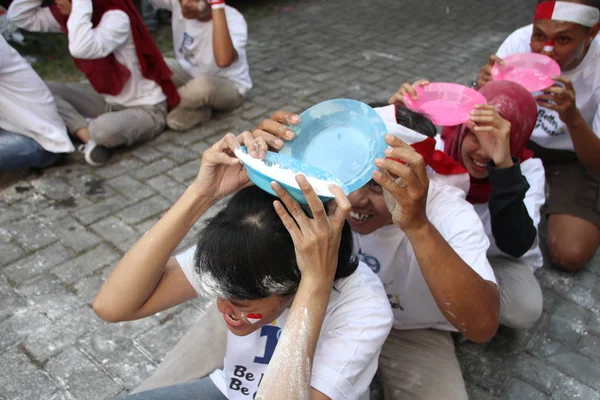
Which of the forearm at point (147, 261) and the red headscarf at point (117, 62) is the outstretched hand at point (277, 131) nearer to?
the forearm at point (147, 261)

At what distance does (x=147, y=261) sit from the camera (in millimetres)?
1678

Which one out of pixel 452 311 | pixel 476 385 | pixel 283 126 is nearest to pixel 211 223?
pixel 283 126

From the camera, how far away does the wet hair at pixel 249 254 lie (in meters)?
1.42

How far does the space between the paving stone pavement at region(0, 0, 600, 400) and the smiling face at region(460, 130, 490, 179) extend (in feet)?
2.93

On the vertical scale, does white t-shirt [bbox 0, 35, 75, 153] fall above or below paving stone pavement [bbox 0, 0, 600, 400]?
above

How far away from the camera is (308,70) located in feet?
18.4

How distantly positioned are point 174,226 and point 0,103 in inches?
104

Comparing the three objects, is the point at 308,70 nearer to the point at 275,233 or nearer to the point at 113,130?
the point at 113,130

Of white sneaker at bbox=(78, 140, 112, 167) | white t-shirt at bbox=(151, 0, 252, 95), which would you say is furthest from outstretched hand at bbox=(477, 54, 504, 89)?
white sneaker at bbox=(78, 140, 112, 167)

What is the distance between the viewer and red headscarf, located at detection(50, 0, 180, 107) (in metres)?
Answer: 3.88

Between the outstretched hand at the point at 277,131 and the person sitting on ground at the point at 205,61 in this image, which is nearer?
the outstretched hand at the point at 277,131

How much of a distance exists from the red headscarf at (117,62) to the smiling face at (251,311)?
2983 millimetres

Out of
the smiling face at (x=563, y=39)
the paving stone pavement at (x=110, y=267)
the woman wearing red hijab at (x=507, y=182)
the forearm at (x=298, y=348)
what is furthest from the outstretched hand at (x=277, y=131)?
the smiling face at (x=563, y=39)

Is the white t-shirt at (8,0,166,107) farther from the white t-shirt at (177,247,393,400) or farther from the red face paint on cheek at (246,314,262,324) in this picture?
the red face paint on cheek at (246,314,262,324)
